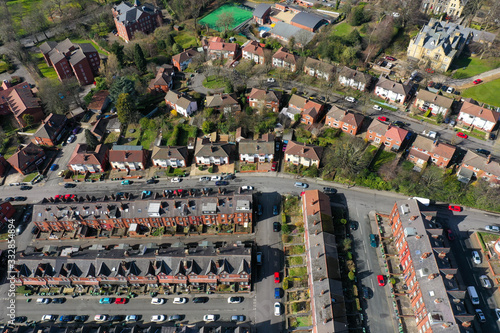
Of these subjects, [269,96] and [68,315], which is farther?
[269,96]

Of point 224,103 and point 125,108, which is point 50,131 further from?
point 224,103

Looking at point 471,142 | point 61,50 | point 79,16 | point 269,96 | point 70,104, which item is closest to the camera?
point 471,142

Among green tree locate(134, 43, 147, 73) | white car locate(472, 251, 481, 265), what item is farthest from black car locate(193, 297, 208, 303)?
green tree locate(134, 43, 147, 73)

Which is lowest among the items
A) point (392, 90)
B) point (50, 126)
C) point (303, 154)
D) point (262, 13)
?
point (303, 154)

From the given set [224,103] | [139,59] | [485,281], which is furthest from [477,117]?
[139,59]

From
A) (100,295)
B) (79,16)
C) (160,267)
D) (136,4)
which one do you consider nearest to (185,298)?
(160,267)

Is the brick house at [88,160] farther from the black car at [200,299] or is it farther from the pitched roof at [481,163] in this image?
the pitched roof at [481,163]

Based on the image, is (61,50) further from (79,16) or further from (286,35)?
(286,35)
